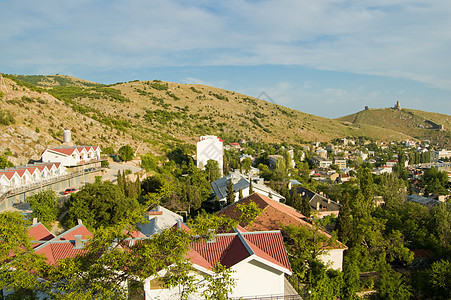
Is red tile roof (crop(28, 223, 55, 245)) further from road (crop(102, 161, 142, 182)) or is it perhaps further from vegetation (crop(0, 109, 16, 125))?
vegetation (crop(0, 109, 16, 125))

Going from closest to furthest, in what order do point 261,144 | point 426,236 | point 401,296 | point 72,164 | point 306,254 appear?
point 306,254 < point 401,296 < point 426,236 < point 72,164 < point 261,144

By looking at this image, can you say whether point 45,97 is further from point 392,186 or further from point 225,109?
point 225,109

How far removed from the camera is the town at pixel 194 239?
28.5 feet

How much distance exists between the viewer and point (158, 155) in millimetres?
51188

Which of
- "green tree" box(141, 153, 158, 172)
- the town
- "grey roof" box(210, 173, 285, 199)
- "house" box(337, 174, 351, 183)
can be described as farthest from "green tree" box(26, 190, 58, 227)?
"house" box(337, 174, 351, 183)

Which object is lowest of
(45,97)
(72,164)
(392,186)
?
(392,186)

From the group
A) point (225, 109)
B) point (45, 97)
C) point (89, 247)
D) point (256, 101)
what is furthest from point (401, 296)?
point (256, 101)

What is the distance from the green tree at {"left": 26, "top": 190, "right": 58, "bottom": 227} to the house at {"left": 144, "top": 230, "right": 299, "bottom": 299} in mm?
13125

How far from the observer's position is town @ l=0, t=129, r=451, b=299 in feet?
28.5

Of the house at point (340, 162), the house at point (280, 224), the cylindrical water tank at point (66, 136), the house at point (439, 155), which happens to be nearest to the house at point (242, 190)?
the house at point (280, 224)

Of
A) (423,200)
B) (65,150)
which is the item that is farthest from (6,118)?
(423,200)

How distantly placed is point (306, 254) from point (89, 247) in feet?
33.2

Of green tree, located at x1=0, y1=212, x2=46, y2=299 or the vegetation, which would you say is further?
the vegetation

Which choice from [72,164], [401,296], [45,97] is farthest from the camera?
[45,97]
